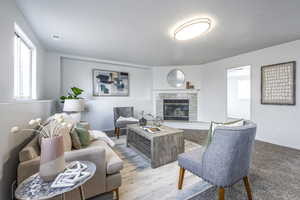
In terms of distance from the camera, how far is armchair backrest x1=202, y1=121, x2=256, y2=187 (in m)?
1.09

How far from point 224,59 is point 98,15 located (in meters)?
3.85

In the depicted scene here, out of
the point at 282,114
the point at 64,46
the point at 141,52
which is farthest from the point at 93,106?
the point at 282,114

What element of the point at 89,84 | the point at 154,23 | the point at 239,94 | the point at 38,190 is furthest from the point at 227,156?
the point at 239,94

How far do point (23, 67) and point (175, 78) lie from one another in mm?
4264

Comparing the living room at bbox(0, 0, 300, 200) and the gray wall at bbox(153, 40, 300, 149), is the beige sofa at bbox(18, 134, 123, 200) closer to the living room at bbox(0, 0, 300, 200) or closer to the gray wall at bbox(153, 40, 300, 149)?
the living room at bbox(0, 0, 300, 200)

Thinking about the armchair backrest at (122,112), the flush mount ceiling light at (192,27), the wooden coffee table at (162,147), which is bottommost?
the wooden coffee table at (162,147)

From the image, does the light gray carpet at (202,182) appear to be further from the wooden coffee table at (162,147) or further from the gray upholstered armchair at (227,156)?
the gray upholstered armchair at (227,156)

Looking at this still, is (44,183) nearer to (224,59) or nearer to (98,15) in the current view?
(98,15)

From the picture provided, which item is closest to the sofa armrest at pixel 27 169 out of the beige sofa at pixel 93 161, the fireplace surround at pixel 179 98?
the beige sofa at pixel 93 161

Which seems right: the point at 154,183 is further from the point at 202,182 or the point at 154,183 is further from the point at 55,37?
the point at 55,37

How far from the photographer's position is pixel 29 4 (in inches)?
64.6

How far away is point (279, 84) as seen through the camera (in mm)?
2959

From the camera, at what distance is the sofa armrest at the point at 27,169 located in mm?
1065

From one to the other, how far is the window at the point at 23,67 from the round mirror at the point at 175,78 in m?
3.98
